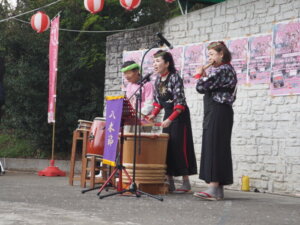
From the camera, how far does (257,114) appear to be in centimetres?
902

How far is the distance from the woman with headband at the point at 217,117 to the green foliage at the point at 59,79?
9.03 meters

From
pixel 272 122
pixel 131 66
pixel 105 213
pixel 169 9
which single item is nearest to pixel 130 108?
pixel 131 66

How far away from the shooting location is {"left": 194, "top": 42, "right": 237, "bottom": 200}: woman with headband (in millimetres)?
6996

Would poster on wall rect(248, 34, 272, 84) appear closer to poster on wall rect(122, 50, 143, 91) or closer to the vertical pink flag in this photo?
poster on wall rect(122, 50, 143, 91)

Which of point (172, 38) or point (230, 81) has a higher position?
point (172, 38)

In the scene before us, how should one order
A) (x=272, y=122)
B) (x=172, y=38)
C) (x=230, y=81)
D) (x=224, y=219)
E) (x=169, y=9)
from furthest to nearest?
1. (x=169, y=9)
2. (x=172, y=38)
3. (x=272, y=122)
4. (x=230, y=81)
5. (x=224, y=219)

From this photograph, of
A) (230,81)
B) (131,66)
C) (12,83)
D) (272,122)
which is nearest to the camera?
(230,81)

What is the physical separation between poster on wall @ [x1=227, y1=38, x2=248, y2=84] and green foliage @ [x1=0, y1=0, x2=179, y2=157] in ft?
23.0

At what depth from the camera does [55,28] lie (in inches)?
496

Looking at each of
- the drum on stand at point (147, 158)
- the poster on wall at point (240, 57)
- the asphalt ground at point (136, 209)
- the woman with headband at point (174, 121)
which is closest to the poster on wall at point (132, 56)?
the poster on wall at point (240, 57)

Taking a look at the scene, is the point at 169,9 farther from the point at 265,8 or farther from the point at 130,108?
the point at 130,108

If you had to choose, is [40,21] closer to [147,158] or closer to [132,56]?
[132,56]

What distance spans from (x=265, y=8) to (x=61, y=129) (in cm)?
812

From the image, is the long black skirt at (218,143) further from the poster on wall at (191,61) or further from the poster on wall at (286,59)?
the poster on wall at (191,61)
